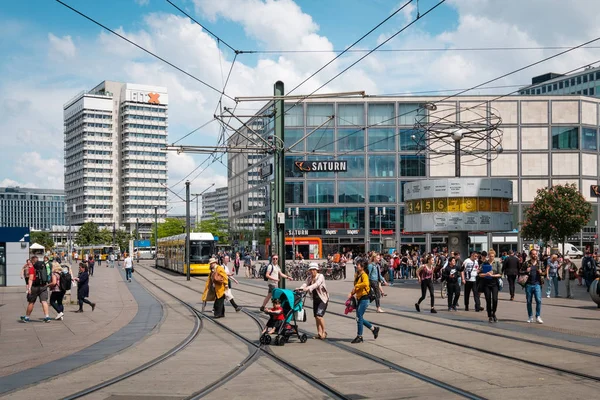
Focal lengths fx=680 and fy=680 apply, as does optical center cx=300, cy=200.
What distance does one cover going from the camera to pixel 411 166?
8025 cm

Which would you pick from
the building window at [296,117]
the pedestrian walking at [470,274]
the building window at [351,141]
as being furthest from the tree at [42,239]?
the pedestrian walking at [470,274]

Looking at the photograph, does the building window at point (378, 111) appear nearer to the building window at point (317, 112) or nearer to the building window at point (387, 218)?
the building window at point (317, 112)

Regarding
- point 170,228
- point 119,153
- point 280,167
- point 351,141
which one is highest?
point 119,153

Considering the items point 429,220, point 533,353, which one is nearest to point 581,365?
point 533,353

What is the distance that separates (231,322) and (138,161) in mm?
159059

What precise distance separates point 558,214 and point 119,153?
134282 mm

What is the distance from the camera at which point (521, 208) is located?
7838 centimetres

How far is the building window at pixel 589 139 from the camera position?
78906 mm

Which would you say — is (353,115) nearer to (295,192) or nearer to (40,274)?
(295,192)

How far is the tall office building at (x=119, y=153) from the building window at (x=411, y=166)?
101 meters

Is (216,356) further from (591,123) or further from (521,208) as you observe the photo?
(591,123)

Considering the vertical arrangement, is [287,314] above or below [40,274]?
below

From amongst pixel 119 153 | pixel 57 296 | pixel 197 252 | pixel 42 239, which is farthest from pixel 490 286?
pixel 119 153

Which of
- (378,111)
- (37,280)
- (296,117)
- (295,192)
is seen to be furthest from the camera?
(295,192)
